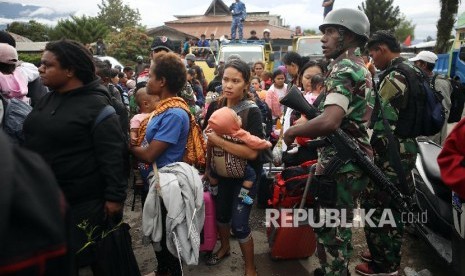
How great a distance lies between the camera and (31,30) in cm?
3478

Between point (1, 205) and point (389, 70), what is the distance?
9.88ft

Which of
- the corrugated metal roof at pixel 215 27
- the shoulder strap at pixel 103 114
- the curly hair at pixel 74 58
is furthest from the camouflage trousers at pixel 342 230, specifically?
Result: the corrugated metal roof at pixel 215 27

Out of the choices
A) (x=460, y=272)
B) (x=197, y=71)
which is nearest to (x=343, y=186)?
(x=460, y=272)

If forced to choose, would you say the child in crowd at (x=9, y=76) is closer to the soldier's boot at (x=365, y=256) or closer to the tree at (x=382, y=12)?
the soldier's boot at (x=365, y=256)

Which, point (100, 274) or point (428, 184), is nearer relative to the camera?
point (100, 274)

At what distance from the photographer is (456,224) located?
7.84ft

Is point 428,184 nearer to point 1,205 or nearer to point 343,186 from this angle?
point 343,186

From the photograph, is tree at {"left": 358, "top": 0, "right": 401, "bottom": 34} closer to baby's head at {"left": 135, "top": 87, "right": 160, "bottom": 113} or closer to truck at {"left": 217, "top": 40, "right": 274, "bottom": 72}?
truck at {"left": 217, "top": 40, "right": 274, "bottom": 72}

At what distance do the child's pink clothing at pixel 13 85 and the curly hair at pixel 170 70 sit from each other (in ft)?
4.23

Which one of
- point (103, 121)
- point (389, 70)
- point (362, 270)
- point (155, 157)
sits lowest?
point (362, 270)

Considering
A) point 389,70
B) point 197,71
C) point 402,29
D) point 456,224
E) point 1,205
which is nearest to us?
point 1,205

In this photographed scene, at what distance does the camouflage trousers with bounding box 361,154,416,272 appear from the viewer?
114 inches

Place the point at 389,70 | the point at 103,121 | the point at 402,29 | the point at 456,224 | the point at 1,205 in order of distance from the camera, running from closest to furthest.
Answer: the point at 1,205 → the point at 103,121 → the point at 456,224 → the point at 389,70 → the point at 402,29

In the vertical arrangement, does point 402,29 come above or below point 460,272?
above
